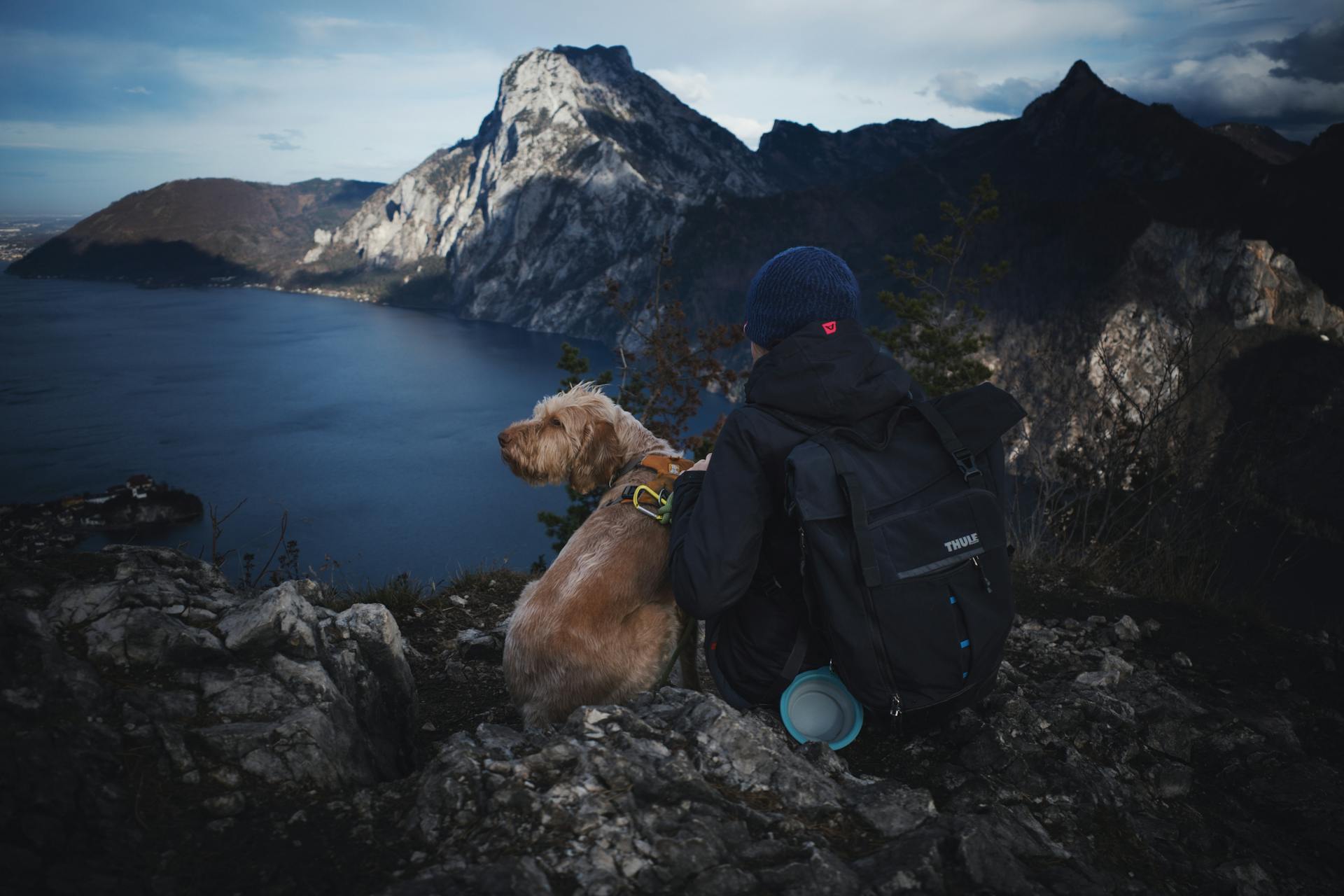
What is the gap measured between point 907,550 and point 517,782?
1.41 meters

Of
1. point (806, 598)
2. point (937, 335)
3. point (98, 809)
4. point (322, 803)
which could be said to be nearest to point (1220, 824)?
point (806, 598)

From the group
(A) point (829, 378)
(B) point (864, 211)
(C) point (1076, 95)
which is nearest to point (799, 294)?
(A) point (829, 378)

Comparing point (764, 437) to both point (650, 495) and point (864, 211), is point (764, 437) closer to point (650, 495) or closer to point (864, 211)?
point (650, 495)

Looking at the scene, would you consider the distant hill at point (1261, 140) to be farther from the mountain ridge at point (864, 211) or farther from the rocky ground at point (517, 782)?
the rocky ground at point (517, 782)

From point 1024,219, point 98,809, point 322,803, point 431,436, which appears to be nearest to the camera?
point 98,809

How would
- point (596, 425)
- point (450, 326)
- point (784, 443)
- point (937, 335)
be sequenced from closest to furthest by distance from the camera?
point (784, 443) → point (596, 425) → point (937, 335) → point (450, 326)

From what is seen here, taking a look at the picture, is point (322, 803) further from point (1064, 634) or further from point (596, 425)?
point (1064, 634)

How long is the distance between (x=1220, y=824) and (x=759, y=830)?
1.86 metres

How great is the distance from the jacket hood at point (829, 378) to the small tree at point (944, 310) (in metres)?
15.2

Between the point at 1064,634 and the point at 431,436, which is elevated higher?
the point at 1064,634

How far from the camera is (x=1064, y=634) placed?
16.5ft

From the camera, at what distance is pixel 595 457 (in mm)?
3896

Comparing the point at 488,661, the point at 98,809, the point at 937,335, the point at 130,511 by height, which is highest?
the point at 937,335

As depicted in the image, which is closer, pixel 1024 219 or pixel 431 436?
pixel 431 436
